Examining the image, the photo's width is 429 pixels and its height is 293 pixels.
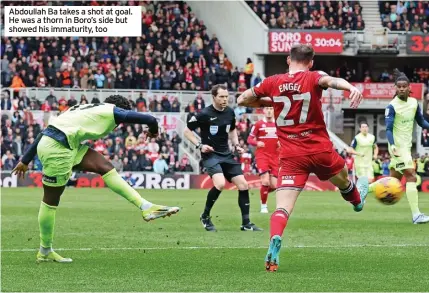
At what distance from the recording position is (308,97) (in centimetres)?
1025

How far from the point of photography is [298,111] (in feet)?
34.0

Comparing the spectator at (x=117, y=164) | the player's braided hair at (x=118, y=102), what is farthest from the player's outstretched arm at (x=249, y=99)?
the spectator at (x=117, y=164)

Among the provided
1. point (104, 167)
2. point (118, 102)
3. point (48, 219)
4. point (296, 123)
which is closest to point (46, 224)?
point (48, 219)

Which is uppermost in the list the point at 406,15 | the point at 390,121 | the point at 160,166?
the point at 406,15

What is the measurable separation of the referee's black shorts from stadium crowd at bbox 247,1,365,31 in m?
30.5

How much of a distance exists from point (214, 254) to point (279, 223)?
1.96m

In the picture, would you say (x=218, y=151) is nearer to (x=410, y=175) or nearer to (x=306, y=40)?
(x=410, y=175)

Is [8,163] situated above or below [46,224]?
below

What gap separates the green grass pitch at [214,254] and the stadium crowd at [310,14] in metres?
26.9

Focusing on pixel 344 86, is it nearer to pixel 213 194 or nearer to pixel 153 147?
pixel 213 194

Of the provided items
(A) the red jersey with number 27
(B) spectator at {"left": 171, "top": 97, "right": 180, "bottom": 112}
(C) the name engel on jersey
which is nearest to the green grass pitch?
(A) the red jersey with number 27

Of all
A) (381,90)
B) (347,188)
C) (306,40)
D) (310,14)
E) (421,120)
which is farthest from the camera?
(310,14)

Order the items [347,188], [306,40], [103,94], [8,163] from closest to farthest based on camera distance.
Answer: [347,188], [8,163], [103,94], [306,40]

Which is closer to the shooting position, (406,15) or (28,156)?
(28,156)
